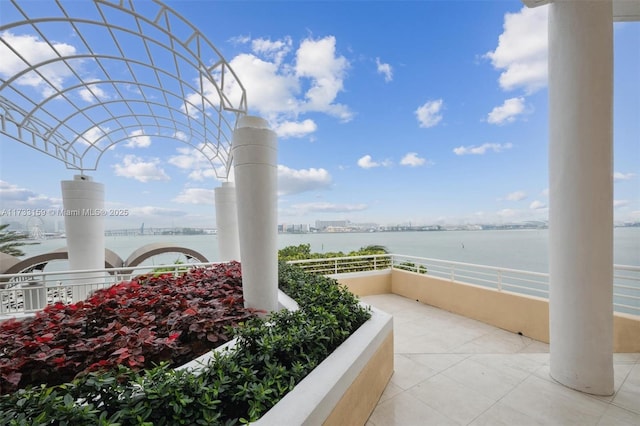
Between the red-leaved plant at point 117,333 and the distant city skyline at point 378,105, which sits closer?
the red-leaved plant at point 117,333

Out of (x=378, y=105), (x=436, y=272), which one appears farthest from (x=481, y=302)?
(x=378, y=105)

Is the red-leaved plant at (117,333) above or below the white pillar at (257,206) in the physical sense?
below

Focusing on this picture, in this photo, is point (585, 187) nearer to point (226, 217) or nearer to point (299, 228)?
point (226, 217)

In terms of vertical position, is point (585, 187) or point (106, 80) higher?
point (106, 80)

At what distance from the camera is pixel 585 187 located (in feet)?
8.18

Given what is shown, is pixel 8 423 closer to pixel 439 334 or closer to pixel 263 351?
pixel 263 351

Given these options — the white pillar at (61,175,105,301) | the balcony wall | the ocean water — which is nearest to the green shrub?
the ocean water

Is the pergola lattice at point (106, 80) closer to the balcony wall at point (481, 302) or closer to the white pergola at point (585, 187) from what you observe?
the white pergola at point (585, 187)

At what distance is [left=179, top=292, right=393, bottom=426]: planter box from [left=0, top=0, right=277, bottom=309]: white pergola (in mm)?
1504

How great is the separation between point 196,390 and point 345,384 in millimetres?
952

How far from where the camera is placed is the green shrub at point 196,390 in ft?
3.98

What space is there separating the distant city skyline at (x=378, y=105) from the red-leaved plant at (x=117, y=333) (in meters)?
1.48

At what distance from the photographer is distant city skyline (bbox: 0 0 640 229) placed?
144 inches

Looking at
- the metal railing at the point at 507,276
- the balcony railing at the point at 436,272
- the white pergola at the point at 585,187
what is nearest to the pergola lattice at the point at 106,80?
the balcony railing at the point at 436,272
